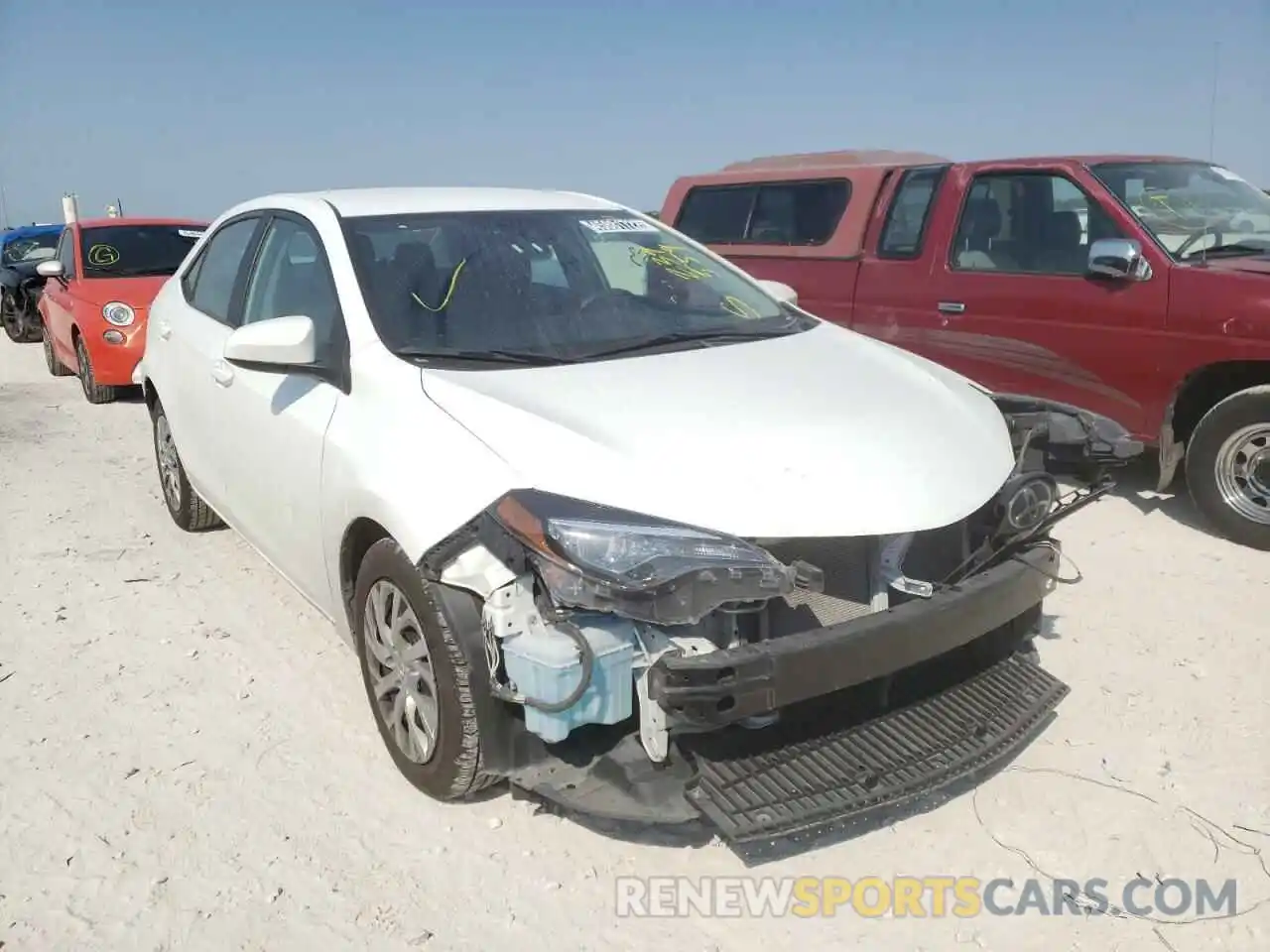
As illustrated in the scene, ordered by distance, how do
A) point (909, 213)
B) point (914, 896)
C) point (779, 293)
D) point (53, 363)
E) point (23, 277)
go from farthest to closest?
point (23, 277) → point (53, 363) → point (909, 213) → point (779, 293) → point (914, 896)

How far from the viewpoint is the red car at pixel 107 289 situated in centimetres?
899

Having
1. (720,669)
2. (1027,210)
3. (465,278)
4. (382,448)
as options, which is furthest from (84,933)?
(1027,210)

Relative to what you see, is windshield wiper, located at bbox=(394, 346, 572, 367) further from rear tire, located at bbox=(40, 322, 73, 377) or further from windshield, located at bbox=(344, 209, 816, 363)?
rear tire, located at bbox=(40, 322, 73, 377)

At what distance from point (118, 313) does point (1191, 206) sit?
8178mm

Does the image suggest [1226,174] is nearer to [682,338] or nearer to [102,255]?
[682,338]

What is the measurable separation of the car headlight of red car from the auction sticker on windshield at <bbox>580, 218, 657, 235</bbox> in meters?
6.36

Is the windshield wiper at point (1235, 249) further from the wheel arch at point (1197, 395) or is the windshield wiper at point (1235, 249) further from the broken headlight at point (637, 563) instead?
the broken headlight at point (637, 563)

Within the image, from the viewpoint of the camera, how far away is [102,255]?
9.77 m

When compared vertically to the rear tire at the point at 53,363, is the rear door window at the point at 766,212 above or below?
above

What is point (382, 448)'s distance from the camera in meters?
2.93

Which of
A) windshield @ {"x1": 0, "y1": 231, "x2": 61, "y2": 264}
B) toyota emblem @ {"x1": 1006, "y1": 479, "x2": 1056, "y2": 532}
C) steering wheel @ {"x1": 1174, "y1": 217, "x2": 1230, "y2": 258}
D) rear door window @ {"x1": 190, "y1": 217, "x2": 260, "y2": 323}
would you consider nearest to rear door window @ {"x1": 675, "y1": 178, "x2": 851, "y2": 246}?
steering wheel @ {"x1": 1174, "y1": 217, "x2": 1230, "y2": 258}

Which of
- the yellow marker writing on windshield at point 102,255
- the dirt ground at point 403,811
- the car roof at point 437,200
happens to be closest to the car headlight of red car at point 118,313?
the yellow marker writing on windshield at point 102,255

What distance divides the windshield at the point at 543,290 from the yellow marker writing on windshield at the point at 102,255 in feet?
23.9

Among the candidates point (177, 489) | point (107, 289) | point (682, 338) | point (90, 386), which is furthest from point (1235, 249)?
point (90, 386)
